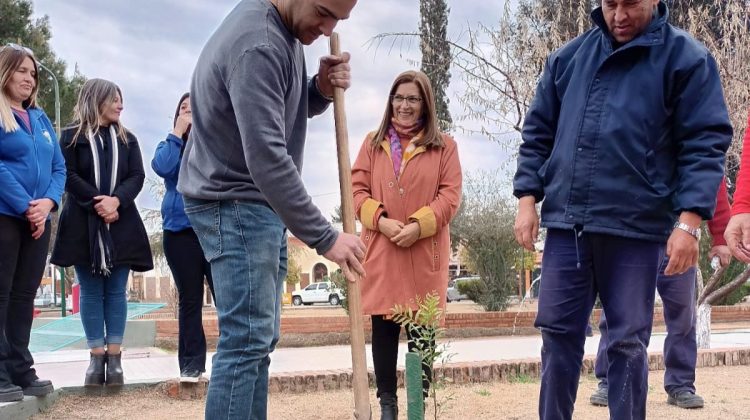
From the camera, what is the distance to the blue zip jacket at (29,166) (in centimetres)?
416

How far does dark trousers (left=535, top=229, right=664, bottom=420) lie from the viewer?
9.93 ft

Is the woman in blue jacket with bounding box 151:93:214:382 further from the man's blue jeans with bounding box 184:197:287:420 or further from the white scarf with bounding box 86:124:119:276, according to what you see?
the man's blue jeans with bounding box 184:197:287:420

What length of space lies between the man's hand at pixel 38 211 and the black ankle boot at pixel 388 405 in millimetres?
2100

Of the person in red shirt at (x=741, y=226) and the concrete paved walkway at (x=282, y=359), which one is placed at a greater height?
the person in red shirt at (x=741, y=226)

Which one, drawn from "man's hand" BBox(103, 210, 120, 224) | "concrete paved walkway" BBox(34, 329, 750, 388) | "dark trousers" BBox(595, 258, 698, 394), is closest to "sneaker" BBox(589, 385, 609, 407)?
"dark trousers" BBox(595, 258, 698, 394)

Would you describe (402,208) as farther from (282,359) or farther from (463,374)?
(282,359)

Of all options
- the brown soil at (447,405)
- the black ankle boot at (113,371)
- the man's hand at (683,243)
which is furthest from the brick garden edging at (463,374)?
the man's hand at (683,243)

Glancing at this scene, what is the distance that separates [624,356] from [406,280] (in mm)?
1493

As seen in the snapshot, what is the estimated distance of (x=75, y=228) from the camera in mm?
4855

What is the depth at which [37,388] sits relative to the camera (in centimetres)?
452

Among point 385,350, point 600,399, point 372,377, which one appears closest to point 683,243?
point 385,350

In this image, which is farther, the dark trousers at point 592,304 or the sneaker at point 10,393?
the sneaker at point 10,393

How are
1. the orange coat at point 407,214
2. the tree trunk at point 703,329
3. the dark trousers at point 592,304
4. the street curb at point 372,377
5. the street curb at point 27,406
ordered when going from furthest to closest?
the tree trunk at point 703,329
the street curb at point 372,377
the orange coat at point 407,214
the street curb at point 27,406
the dark trousers at point 592,304

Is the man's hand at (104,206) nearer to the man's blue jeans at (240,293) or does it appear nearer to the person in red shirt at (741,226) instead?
the man's blue jeans at (240,293)
